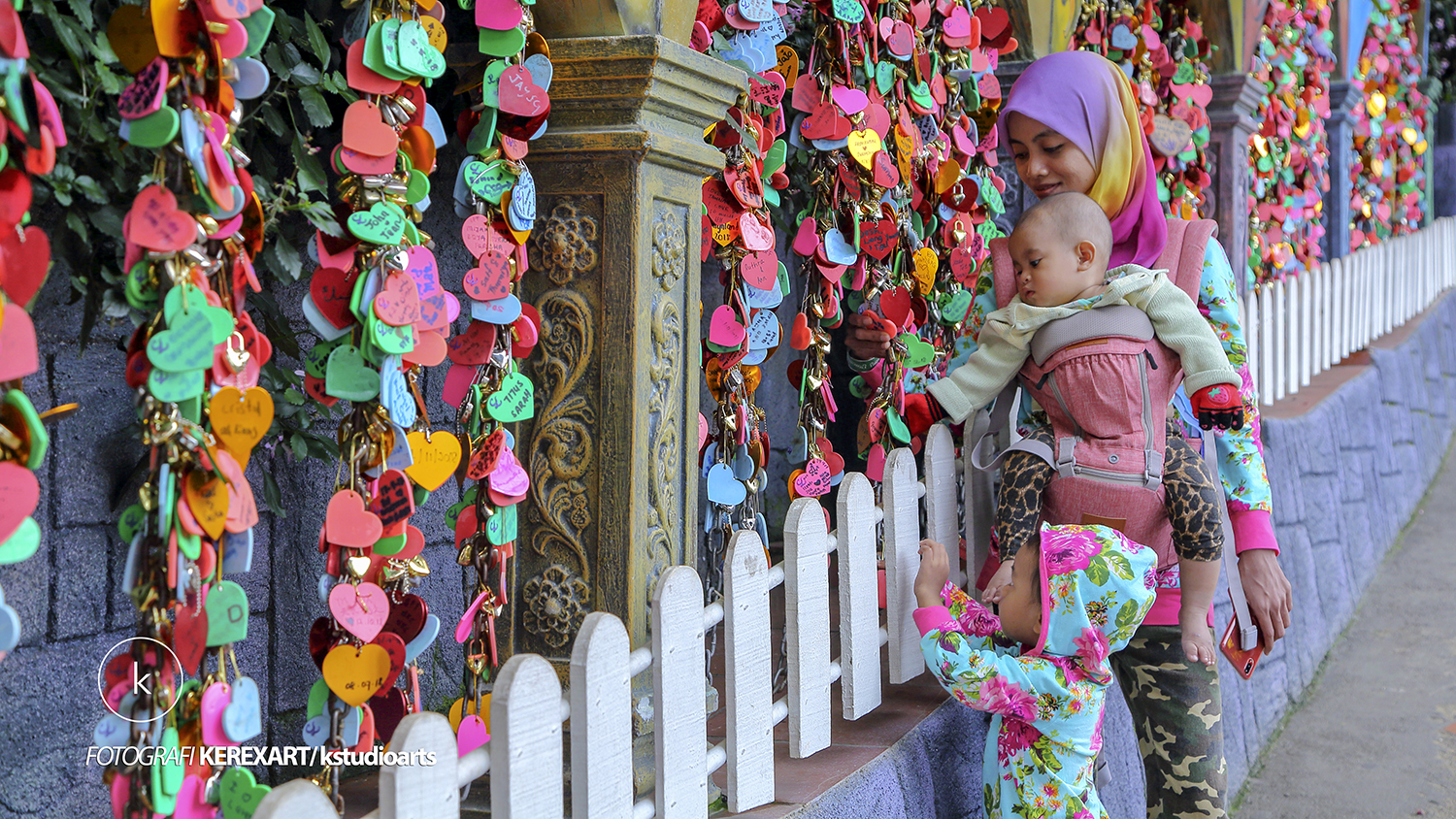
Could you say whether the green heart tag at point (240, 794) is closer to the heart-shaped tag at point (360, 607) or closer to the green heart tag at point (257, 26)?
the heart-shaped tag at point (360, 607)

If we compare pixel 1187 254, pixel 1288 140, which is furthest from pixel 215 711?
pixel 1288 140

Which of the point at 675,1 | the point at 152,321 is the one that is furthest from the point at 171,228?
the point at 675,1

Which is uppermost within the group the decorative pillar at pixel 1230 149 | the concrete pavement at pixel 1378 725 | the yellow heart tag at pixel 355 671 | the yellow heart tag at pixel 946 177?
the decorative pillar at pixel 1230 149

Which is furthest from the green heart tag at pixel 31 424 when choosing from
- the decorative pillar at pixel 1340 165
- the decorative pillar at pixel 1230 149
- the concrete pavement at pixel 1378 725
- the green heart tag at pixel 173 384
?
the decorative pillar at pixel 1340 165

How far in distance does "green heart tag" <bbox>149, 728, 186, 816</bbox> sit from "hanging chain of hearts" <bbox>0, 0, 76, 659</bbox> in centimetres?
21

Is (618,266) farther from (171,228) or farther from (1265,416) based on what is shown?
(1265,416)

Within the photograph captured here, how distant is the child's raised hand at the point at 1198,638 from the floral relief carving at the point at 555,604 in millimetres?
1107

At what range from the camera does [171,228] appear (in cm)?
104

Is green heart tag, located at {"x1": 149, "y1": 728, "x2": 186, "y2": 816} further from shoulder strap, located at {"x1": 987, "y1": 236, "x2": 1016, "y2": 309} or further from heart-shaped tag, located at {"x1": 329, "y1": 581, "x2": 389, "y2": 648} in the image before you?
shoulder strap, located at {"x1": 987, "y1": 236, "x2": 1016, "y2": 309}

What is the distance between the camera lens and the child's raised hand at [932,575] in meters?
2.07

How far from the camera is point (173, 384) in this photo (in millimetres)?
1055

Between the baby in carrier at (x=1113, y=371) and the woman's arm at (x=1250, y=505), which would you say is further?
the woman's arm at (x=1250, y=505)

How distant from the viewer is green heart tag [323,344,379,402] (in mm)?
1262

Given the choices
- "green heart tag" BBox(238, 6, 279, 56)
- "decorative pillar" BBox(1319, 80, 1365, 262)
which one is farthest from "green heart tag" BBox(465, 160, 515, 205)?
"decorative pillar" BBox(1319, 80, 1365, 262)
